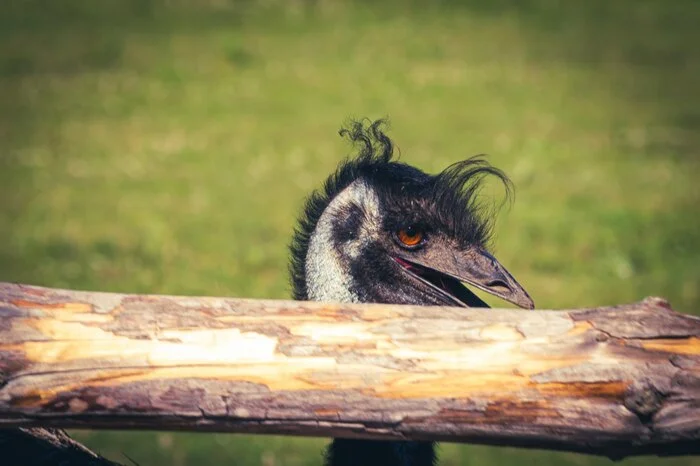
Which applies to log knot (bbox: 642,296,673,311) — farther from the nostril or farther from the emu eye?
the emu eye

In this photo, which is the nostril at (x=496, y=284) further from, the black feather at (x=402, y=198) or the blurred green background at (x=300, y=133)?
the blurred green background at (x=300, y=133)

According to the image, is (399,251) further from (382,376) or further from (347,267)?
(382,376)

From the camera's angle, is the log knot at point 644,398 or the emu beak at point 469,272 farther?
the emu beak at point 469,272

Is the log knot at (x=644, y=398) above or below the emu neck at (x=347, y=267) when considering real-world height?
below

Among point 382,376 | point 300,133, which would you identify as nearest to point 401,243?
point 382,376

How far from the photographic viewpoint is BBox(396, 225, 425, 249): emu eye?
392cm

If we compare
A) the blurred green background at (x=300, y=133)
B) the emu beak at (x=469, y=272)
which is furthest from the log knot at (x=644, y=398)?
the blurred green background at (x=300, y=133)

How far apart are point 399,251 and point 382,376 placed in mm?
1176

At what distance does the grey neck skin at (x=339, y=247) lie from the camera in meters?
3.95

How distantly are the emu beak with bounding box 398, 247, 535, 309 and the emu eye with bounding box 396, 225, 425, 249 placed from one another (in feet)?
0.15

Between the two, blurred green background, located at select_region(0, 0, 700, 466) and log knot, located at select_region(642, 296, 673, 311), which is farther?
blurred green background, located at select_region(0, 0, 700, 466)

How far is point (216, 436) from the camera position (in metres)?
6.76

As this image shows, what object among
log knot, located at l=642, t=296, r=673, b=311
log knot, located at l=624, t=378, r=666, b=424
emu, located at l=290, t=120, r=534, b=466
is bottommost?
log knot, located at l=624, t=378, r=666, b=424

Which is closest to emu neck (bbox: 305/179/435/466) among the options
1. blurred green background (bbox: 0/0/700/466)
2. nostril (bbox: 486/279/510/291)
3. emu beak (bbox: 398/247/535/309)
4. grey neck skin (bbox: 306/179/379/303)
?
grey neck skin (bbox: 306/179/379/303)
